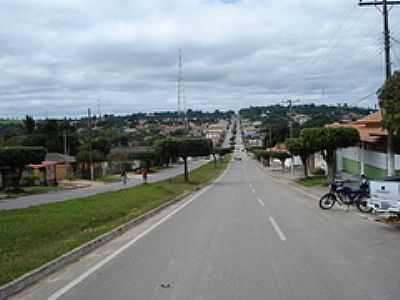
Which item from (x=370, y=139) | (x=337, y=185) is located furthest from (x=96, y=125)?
(x=337, y=185)

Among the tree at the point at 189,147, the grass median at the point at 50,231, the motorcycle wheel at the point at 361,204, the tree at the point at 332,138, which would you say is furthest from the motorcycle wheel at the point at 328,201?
the tree at the point at 189,147

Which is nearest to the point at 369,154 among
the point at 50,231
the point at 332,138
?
the point at 332,138

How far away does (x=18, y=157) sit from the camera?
4794 centimetres

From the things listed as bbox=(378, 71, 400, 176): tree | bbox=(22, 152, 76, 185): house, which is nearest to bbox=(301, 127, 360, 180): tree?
bbox=(378, 71, 400, 176): tree

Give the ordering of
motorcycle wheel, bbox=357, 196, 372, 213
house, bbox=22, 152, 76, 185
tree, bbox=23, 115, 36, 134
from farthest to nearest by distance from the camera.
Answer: tree, bbox=23, 115, 36, 134 < house, bbox=22, 152, 76, 185 < motorcycle wheel, bbox=357, 196, 372, 213

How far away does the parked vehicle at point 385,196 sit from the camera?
49.6 ft

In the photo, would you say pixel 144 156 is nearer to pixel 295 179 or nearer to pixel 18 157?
pixel 295 179

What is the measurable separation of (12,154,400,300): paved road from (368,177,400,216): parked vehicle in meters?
0.62

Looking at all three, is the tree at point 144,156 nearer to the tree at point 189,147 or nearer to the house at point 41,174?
the house at point 41,174

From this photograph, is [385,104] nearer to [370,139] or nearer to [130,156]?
[370,139]

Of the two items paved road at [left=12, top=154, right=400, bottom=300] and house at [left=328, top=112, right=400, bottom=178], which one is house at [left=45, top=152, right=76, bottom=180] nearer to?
house at [left=328, top=112, right=400, bottom=178]

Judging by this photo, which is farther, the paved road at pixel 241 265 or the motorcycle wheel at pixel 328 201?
the motorcycle wheel at pixel 328 201

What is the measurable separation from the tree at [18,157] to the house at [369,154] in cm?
2723

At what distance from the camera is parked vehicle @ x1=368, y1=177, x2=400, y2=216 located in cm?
1513
